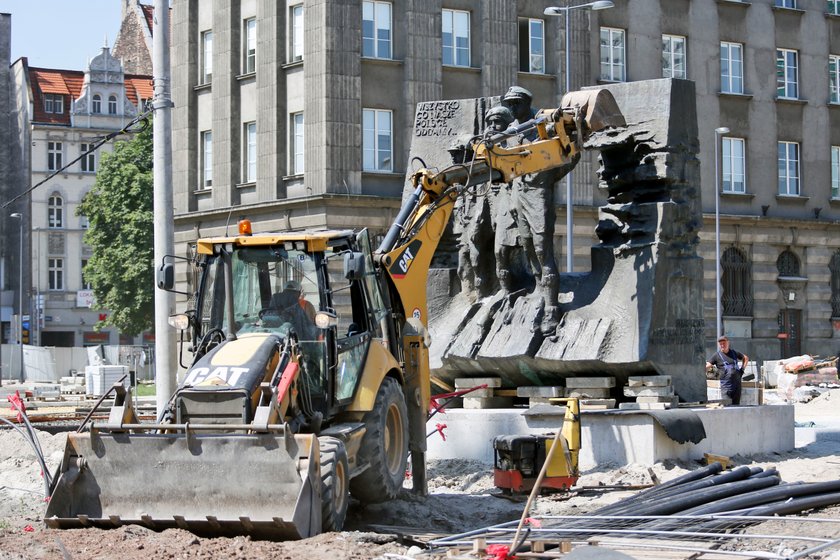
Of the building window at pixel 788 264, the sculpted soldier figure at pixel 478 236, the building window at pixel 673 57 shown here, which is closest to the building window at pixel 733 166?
the building window at pixel 673 57

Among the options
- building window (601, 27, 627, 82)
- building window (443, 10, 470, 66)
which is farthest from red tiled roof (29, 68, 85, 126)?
building window (601, 27, 627, 82)

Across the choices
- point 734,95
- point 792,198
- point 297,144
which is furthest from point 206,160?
point 792,198

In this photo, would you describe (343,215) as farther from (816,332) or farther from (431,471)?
(431,471)

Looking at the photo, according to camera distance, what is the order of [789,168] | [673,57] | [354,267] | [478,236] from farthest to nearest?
1. [789,168]
2. [673,57]
3. [478,236]
4. [354,267]

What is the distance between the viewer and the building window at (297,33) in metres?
37.7

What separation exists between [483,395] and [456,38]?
2241 cm

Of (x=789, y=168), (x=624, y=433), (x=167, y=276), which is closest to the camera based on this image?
(x=167, y=276)

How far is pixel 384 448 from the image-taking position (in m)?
12.3

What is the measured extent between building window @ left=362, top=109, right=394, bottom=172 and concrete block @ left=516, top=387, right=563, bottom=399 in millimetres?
20436

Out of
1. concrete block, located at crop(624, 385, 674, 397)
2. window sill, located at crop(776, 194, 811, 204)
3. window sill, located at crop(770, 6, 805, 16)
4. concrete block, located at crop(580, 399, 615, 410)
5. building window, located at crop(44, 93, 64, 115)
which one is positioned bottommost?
concrete block, located at crop(580, 399, 615, 410)

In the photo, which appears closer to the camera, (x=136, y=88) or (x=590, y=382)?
(x=590, y=382)

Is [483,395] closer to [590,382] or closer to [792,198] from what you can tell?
[590,382]

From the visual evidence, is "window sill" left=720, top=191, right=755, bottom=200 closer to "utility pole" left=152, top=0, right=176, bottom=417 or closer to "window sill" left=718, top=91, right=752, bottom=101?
"window sill" left=718, top=91, right=752, bottom=101

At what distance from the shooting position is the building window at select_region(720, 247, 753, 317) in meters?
42.8
